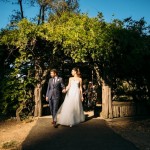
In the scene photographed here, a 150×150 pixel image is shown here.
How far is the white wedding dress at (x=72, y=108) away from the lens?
10719 millimetres

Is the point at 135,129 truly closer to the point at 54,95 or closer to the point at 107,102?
the point at 107,102

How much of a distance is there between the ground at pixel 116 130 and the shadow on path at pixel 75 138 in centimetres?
38

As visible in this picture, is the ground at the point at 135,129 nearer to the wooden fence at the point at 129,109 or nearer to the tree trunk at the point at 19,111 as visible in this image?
the wooden fence at the point at 129,109

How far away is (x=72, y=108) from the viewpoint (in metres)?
10.9

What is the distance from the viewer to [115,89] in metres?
15.3

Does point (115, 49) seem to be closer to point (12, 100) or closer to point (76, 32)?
point (76, 32)

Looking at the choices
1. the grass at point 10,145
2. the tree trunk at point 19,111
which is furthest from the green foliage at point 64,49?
the grass at point 10,145

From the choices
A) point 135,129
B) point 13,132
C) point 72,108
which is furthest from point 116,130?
point 13,132

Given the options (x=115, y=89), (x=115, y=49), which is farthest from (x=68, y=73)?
(x=115, y=49)

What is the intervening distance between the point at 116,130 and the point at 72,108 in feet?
5.68

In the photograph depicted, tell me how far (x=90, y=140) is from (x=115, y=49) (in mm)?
4360

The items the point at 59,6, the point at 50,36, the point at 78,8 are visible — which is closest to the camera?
the point at 50,36

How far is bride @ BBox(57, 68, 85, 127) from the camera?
10727 millimetres

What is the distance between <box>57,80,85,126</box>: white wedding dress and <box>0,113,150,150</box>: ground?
49.9 inches
